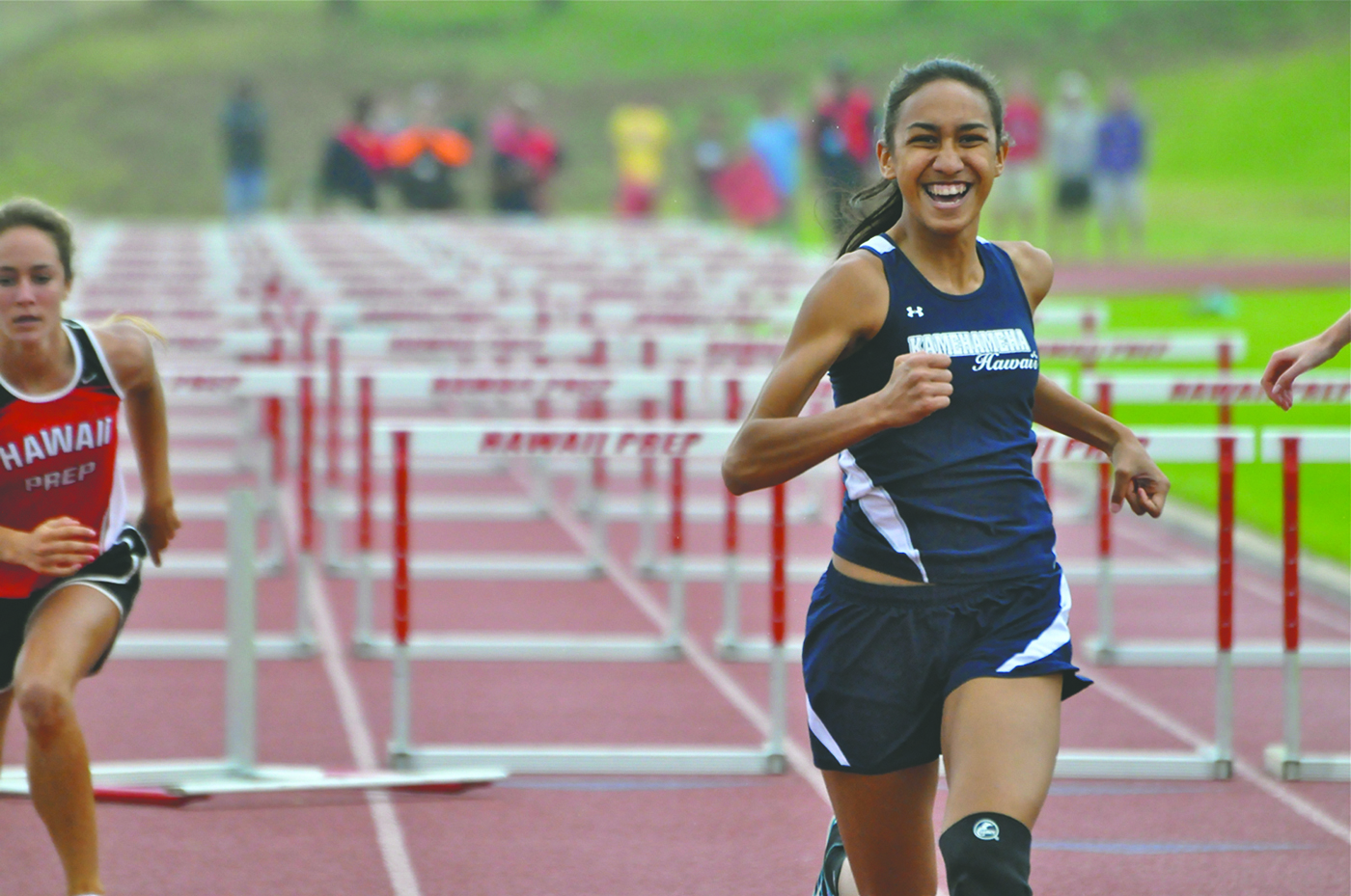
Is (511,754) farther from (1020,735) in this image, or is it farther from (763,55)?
(763,55)

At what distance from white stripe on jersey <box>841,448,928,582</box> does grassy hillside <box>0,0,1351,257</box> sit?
121ft

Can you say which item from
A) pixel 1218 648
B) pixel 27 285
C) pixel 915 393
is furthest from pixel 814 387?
pixel 1218 648

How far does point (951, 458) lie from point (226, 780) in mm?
3282

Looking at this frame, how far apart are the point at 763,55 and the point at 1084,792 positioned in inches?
2239

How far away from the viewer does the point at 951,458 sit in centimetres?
371

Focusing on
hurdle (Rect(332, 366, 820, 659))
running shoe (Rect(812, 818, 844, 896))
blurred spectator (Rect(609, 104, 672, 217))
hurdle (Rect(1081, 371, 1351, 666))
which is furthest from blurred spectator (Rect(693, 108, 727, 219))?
running shoe (Rect(812, 818, 844, 896))

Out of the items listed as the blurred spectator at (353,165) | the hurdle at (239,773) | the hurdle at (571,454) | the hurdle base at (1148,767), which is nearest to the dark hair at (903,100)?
the hurdle at (571,454)

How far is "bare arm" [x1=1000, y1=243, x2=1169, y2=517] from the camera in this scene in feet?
13.0

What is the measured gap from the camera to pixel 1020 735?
3588 mm

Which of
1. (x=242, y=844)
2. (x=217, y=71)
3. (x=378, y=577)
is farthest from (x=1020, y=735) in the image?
(x=217, y=71)

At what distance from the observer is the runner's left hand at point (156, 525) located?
5.11 metres

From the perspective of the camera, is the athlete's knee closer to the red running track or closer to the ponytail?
the red running track

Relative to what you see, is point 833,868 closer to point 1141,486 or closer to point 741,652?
point 1141,486

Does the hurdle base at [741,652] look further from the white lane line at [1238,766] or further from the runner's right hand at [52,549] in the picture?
the runner's right hand at [52,549]
